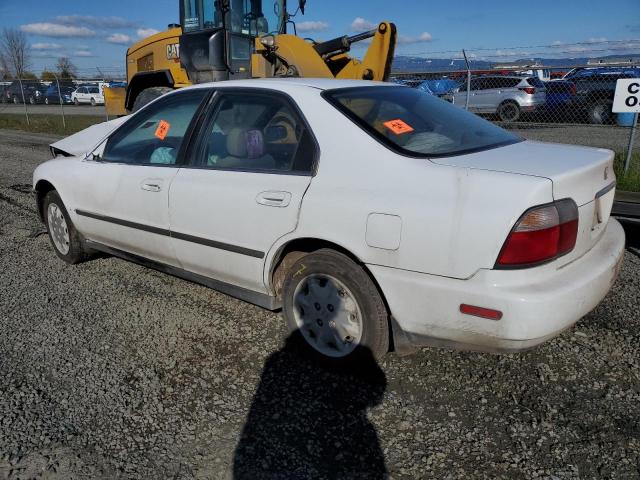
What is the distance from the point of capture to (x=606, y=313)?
3838mm

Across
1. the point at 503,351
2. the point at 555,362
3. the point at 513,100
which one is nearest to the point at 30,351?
the point at 503,351

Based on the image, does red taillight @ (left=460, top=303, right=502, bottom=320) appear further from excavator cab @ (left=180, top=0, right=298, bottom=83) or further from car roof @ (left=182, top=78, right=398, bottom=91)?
excavator cab @ (left=180, top=0, right=298, bottom=83)

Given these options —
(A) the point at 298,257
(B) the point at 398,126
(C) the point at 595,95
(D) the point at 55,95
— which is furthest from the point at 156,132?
(D) the point at 55,95

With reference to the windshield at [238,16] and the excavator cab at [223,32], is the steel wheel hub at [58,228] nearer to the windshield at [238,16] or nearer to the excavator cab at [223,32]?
the excavator cab at [223,32]

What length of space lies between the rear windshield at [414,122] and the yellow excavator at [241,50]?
495 cm

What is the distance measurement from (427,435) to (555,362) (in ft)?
3.51

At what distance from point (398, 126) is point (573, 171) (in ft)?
3.17

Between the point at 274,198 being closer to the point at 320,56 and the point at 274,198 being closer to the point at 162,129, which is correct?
the point at 162,129

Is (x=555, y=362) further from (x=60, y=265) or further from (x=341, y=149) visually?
(x=60, y=265)

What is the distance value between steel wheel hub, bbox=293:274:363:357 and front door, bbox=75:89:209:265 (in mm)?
1150

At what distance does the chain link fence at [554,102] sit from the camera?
46.4 ft

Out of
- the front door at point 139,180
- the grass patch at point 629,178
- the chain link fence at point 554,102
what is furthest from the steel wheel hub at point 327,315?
the chain link fence at point 554,102

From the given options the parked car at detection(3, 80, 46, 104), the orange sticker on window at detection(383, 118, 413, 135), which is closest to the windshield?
the orange sticker on window at detection(383, 118, 413, 135)

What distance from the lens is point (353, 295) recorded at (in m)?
2.95
